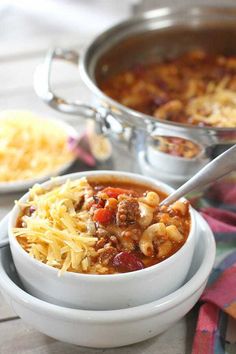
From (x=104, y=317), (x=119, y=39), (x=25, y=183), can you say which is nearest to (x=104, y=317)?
(x=104, y=317)

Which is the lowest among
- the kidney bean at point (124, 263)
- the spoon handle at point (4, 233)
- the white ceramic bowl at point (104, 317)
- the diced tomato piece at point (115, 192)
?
the white ceramic bowl at point (104, 317)

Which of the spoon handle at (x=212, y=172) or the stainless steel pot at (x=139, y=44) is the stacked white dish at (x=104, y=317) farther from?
the stainless steel pot at (x=139, y=44)

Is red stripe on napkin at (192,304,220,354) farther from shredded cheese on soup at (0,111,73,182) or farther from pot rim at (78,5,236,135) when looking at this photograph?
shredded cheese on soup at (0,111,73,182)

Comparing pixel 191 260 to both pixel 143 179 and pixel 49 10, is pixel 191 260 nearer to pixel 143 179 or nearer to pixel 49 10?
pixel 143 179

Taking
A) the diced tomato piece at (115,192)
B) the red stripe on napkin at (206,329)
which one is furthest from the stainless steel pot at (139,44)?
the red stripe on napkin at (206,329)

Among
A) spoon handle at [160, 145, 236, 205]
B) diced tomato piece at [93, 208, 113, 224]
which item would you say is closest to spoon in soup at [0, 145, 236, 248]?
spoon handle at [160, 145, 236, 205]

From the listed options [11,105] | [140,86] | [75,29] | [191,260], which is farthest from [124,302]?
[75,29]

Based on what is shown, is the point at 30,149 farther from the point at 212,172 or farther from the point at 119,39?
the point at 212,172
